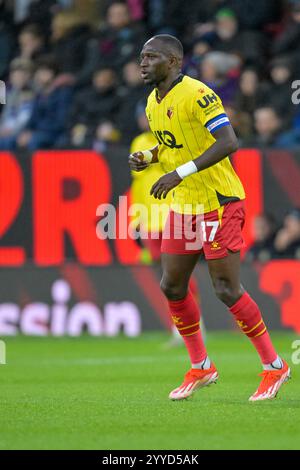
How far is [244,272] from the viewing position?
14117 mm

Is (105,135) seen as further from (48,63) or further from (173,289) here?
(173,289)

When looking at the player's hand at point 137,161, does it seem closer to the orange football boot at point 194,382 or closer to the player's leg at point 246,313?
the player's leg at point 246,313

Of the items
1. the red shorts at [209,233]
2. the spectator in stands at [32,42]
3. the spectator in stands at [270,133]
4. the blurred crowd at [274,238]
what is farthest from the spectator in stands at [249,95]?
the red shorts at [209,233]

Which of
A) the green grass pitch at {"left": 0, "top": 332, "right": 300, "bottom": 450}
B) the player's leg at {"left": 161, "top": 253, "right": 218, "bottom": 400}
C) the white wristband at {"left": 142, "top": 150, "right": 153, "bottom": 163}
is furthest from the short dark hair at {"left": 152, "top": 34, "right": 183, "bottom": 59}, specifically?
the green grass pitch at {"left": 0, "top": 332, "right": 300, "bottom": 450}

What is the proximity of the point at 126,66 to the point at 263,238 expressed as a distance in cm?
349

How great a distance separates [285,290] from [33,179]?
3.32 meters

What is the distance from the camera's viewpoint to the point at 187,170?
7.57 metres

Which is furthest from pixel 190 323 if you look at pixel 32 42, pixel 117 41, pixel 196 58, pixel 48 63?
pixel 32 42

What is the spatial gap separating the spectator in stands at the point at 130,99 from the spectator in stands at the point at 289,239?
7.74ft

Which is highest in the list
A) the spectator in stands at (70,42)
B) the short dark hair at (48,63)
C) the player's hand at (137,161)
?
the spectator in stands at (70,42)

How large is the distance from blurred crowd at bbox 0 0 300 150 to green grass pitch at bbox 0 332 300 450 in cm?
356

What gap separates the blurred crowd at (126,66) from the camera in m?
15.2

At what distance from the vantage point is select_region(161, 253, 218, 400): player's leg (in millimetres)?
8055
